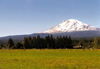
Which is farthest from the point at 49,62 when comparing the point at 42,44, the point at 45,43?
the point at 45,43

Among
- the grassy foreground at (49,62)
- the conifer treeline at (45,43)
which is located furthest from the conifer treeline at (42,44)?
the grassy foreground at (49,62)

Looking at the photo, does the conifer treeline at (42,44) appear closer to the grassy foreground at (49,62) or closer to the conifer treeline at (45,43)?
the conifer treeline at (45,43)

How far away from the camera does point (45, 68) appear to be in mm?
12758

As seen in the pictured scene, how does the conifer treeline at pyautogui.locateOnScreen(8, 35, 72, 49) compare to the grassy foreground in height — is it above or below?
below

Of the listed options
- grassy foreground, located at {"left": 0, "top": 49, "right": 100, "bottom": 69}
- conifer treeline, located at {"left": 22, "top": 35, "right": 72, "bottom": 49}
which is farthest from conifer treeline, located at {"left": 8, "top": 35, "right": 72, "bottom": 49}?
grassy foreground, located at {"left": 0, "top": 49, "right": 100, "bottom": 69}

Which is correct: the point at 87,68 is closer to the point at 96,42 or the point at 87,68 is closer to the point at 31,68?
the point at 31,68

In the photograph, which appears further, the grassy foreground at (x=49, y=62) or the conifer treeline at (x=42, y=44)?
the conifer treeline at (x=42, y=44)

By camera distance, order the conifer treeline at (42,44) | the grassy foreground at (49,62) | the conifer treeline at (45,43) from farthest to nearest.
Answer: the conifer treeline at (45,43) → the conifer treeline at (42,44) → the grassy foreground at (49,62)

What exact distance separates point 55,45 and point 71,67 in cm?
5301

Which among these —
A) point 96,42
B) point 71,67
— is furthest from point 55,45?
point 71,67

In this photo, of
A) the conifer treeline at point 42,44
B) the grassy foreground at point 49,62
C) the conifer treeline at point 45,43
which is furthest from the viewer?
the conifer treeline at point 45,43

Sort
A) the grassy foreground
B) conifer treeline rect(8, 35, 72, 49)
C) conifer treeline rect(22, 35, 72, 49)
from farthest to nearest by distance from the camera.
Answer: conifer treeline rect(22, 35, 72, 49) → conifer treeline rect(8, 35, 72, 49) → the grassy foreground

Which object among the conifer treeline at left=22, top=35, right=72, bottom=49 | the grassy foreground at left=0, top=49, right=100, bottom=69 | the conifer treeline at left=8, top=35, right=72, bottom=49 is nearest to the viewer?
the grassy foreground at left=0, top=49, right=100, bottom=69

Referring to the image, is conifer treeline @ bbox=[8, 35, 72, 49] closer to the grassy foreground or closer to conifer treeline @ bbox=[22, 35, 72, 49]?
conifer treeline @ bbox=[22, 35, 72, 49]
